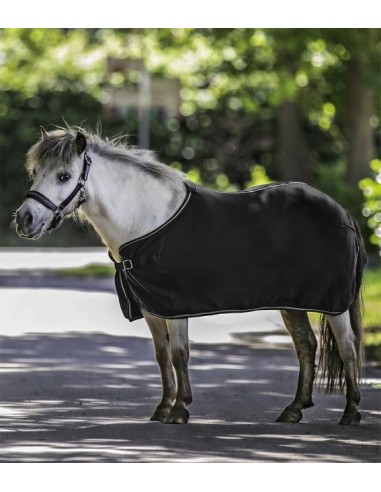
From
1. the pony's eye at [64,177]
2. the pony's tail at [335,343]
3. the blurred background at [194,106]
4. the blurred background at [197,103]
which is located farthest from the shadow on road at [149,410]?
the blurred background at [197,103]

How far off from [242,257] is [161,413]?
3.96 feet

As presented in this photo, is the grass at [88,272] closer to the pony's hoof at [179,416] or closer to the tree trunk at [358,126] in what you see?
the tree trunk at [358,126]

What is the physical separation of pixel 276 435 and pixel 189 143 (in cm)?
2270

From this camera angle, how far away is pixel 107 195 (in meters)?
8.69

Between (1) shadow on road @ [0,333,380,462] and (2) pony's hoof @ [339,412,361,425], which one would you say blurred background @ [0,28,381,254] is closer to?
(1) shadow on road @ [0,333,380,462]

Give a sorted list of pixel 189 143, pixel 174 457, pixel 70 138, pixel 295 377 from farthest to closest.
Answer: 1. pixel 189 143
2. pixel 295 377
3. pixel 70 138
4. pixel 174 457

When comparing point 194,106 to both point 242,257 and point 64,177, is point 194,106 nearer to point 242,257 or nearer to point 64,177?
point 242,257

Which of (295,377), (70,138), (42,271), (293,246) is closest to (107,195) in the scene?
(70,138)

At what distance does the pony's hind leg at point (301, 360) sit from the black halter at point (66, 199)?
1.84 m

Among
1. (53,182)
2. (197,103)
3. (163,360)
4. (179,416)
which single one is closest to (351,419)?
(179,416)

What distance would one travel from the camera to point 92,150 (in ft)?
28.7

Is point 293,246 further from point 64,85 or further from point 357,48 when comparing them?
point 64,85

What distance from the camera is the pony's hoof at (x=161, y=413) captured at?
8.97 metres

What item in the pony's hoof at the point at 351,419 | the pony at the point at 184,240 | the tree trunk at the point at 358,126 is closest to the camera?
the pony at the point at 184,240
